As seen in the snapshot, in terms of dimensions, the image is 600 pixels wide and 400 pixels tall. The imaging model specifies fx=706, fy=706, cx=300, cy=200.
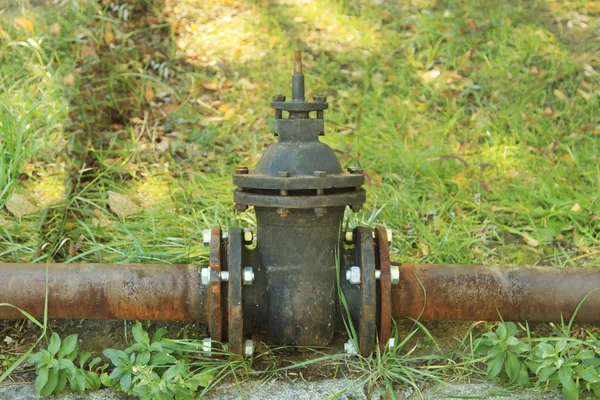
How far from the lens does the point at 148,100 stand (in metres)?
3.99

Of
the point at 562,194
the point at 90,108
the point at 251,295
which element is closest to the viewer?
the point at 251,295

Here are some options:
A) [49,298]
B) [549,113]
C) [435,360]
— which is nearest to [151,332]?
[49,298]

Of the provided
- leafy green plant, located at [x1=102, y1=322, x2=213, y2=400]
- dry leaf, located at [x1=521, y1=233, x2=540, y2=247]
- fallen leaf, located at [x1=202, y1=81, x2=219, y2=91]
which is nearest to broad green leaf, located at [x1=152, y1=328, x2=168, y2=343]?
leafy green plant, located at [x1=102, y1=322, x2=213, y2=400]

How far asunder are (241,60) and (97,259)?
1.87m

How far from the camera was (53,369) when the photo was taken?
83.1 inches

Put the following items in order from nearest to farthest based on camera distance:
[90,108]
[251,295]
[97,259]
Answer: [251,295]
[97,259]
[90,108]

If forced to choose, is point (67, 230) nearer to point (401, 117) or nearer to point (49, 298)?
point (49, 298)

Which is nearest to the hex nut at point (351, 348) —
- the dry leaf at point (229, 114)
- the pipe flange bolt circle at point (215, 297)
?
the pipe flange bolt circle at point (215, 297)

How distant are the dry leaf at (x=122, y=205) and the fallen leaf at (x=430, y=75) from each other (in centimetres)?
197

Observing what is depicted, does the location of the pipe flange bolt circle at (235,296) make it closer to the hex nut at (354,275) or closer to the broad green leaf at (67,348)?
the hex nut at (354,275)

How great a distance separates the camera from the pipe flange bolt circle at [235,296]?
2.09 meters

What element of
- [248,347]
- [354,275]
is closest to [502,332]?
[354,275]

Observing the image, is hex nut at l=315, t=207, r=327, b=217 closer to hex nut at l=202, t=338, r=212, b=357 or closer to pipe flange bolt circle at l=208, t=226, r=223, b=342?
pipe flange bolt circle at l=208, t=226, r=223, b=342

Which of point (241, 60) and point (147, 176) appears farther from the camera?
point (241, 60)
